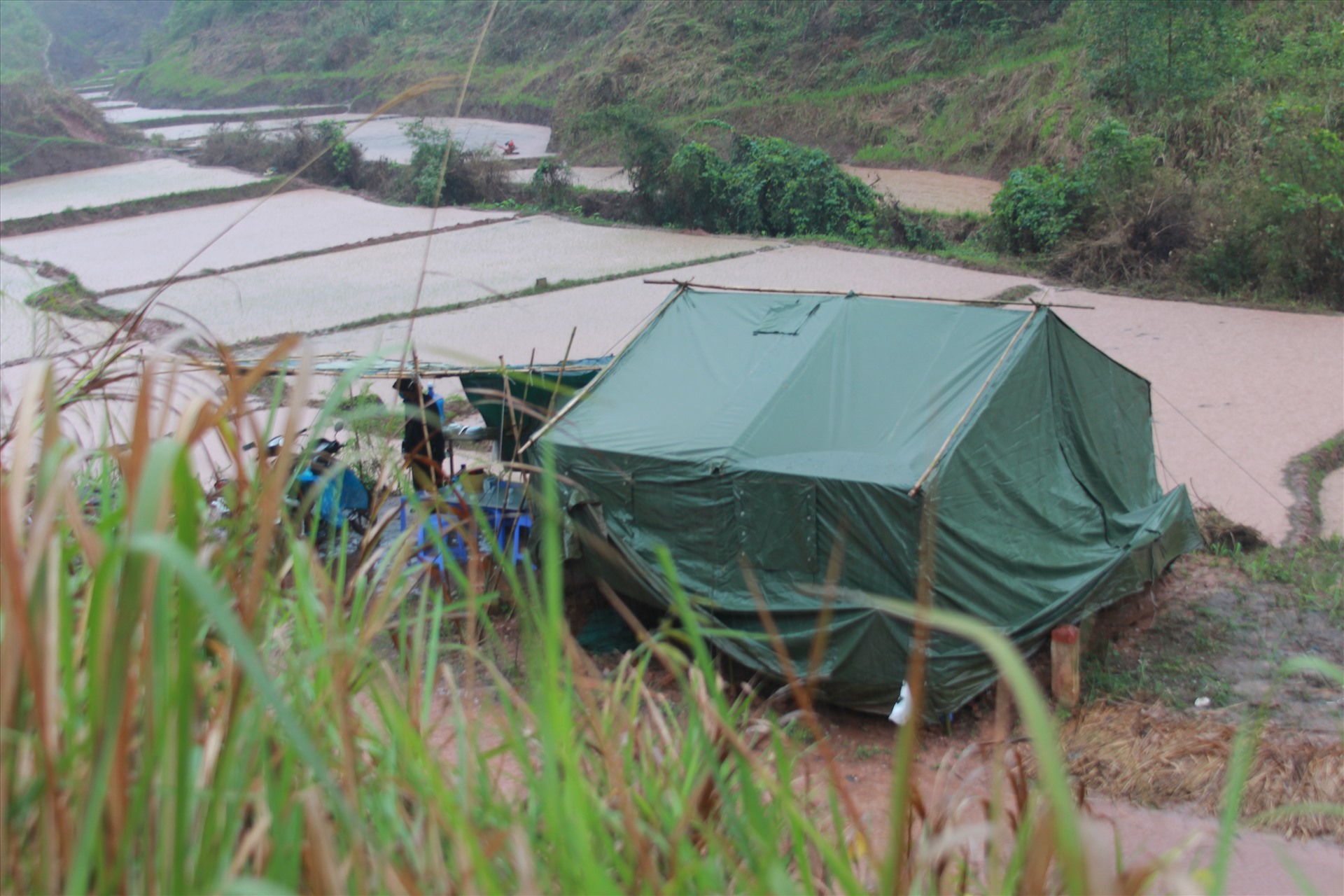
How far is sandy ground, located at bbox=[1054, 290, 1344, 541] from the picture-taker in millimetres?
7277

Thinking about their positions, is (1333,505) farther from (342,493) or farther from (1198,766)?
(342,493)

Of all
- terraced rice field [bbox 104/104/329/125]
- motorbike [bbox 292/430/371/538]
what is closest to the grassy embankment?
terraced rice field [bbox 104/104/329/125]

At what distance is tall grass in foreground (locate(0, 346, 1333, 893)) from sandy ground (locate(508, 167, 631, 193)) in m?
18.7

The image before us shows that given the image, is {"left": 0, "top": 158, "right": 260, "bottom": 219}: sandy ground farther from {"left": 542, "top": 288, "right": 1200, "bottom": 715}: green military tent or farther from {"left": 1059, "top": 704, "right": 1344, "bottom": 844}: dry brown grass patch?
{"left": 1059, "top": 704, "right": 1344, "bottom": 844}: dry brown grass patch

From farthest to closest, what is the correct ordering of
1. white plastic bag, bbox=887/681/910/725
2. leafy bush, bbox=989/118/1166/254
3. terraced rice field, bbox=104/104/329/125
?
terraced rice field, bbox=104/104/329/125
leafy bush, bbox=989/118/1166/254
white plastic bag, bbox=887/681/910/725

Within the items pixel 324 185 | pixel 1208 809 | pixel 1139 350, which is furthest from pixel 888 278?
pixel 324 185

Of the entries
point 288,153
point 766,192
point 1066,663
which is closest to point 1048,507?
point 1066,663

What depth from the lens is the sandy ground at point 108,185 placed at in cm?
2141

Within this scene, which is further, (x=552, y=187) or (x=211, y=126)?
(x=211, y=126)

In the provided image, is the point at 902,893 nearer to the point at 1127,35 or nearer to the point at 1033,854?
the point at 1033,854

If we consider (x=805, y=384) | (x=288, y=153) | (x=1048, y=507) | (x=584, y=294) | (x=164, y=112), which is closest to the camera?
(x=1048, y=507)

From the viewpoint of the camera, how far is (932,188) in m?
18.5

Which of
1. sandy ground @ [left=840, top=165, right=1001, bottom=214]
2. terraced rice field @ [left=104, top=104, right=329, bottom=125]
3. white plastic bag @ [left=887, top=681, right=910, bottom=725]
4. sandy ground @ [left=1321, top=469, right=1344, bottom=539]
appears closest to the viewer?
white plastic bag @ [left=887, top=681, right=910, bottom=725]

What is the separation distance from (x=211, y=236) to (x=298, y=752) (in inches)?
781
